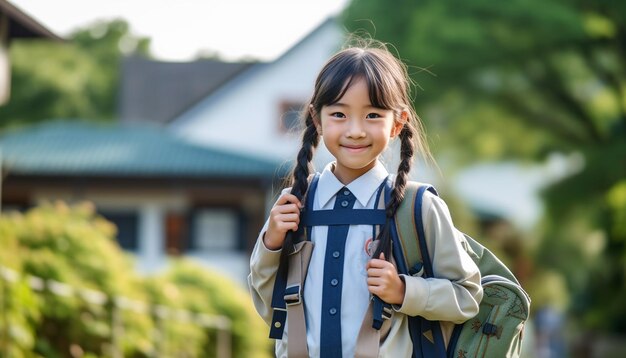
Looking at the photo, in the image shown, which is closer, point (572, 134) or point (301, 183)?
point (301, 183)

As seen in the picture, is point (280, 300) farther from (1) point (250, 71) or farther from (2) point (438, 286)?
(1) point (250, 71)

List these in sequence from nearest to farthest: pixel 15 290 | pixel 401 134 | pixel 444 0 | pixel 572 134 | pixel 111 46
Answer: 1. pixel 401 134
2. pixel 15 290
3. pixel 444 0
4. pixel 572 134
5. pixel 111 46

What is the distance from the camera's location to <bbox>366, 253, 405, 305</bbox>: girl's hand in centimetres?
360

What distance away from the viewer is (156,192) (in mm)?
35469

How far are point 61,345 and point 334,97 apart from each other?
623 cm

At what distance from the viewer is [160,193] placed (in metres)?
35.5

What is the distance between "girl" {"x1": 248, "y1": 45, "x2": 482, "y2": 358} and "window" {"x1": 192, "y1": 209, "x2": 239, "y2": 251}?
104 feet

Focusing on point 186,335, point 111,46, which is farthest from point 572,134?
point 111,46

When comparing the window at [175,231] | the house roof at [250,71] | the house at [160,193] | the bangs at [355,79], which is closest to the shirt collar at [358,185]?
the bangs at [355,79]

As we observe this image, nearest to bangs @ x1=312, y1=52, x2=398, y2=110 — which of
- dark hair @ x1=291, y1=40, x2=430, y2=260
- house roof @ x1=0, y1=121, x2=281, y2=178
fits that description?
dark hair @ x1=291, y1=40, x2=430, y2=260

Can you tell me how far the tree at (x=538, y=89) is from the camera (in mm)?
24953

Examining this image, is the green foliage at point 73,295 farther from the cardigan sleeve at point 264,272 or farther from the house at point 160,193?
the house at point 160,193

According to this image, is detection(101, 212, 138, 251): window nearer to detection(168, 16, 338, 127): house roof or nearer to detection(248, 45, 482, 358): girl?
detection(168, 16, 338, 127): house roof

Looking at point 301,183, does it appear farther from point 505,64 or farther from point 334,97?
point 505,64
